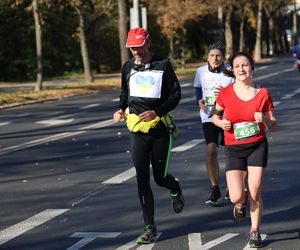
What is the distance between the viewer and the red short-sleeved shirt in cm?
643

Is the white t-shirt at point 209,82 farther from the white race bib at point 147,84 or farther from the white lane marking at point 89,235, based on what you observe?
the white lane marking at point 89,235

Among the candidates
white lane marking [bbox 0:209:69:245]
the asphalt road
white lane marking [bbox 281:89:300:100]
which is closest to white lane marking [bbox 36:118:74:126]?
the asphalt road

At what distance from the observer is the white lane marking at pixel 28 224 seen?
7203 millimetres

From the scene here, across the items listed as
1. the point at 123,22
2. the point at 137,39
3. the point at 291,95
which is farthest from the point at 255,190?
the point at 123,22

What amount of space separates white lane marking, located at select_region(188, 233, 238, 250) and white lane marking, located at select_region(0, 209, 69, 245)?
160cm

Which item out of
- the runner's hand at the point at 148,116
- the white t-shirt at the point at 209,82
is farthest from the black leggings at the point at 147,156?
the white t-shirt at the point at 209,82

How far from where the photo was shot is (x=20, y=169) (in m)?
11.5

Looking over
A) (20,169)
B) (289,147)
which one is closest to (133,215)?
(20,169)

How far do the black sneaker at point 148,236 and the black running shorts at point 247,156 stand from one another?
0.87m

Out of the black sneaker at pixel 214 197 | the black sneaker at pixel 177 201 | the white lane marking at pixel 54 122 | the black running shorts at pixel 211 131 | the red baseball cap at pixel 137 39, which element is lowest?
the white lane marking at pixel 54 122

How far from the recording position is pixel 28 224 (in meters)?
7.70

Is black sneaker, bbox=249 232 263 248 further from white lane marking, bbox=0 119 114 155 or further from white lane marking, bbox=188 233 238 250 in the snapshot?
white lane marking, bbox=0 119 114 155

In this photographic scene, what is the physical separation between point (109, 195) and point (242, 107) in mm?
3054

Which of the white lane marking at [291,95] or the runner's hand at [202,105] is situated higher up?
the runner's hand at [202,105]
